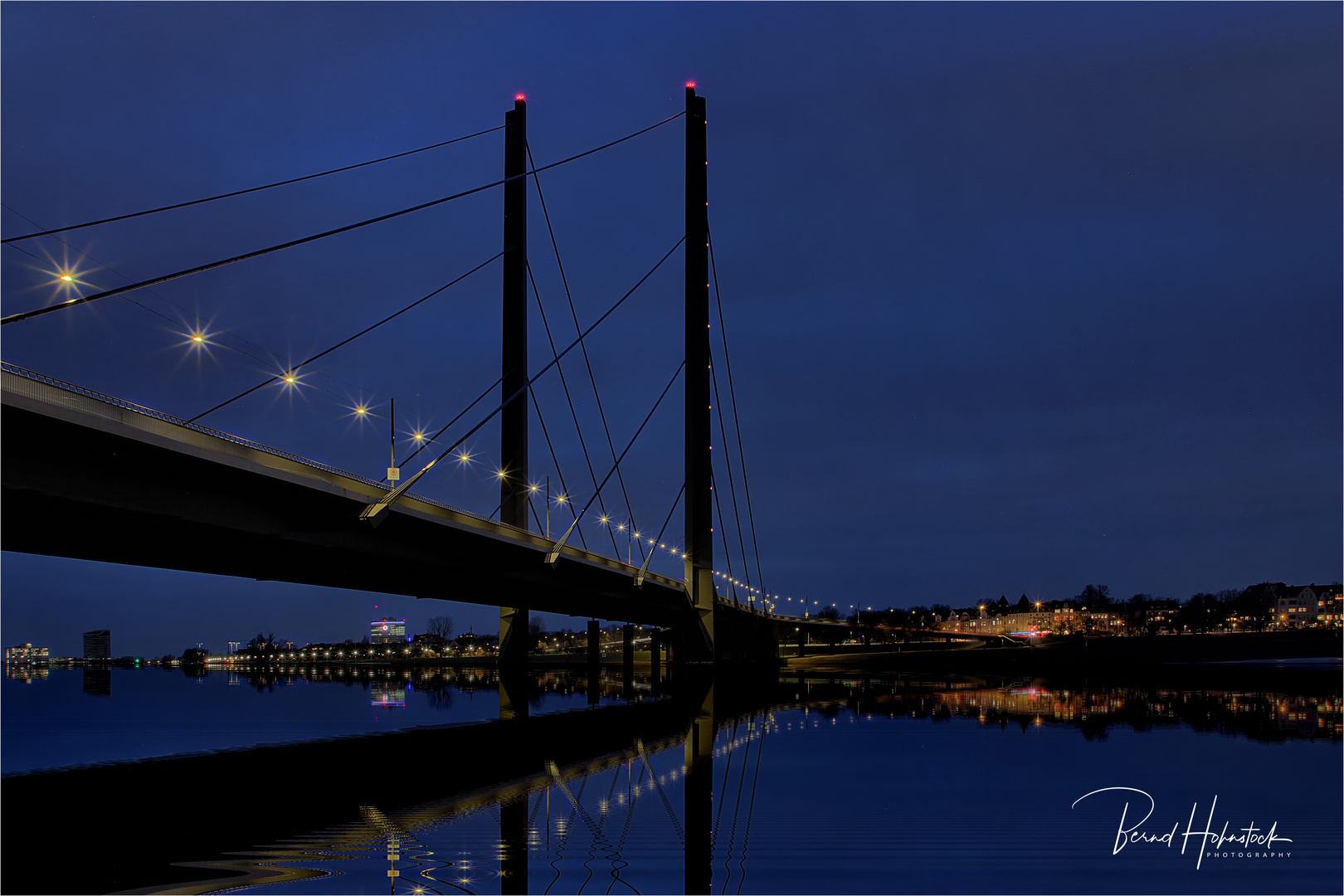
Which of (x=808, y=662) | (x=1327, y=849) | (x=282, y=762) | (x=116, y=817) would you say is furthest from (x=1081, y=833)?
(x=808, y=662)

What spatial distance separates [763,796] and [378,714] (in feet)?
95.6

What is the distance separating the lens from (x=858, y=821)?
17.5 metres

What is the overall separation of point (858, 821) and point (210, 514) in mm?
16735

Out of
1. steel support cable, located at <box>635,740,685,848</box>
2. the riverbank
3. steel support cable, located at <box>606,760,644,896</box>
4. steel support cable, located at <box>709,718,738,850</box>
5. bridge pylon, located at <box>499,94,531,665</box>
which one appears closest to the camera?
steel support cable, located at <box>606,760,644,896</box>

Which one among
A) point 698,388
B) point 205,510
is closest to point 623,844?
point 205,510

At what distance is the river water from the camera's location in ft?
42.9

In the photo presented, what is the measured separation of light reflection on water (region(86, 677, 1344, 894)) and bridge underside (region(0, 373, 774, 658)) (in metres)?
7.60

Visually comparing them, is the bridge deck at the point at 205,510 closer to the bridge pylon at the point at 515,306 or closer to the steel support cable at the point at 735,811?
the bridge pylon at the point at 515,306

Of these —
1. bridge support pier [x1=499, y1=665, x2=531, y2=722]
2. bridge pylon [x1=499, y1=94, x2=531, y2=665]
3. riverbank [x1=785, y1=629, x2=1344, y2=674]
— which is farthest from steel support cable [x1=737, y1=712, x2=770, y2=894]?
riverbank [x1=785, y1=629, x2=1344, y2=674]

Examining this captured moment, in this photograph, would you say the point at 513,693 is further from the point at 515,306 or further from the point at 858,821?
the point at 858,821

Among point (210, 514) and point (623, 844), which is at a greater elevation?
point (210, 514)

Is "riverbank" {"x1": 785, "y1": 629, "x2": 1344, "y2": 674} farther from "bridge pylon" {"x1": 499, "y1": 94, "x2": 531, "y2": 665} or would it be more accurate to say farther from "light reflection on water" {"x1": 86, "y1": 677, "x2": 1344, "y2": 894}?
"light reflection on water" {"x1": 86, "y1": 677, "x2": 1344, "y2": 894}

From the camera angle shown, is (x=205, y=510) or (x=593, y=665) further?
(x=593, y=665)

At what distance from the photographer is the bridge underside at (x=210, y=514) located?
66.9 ft
